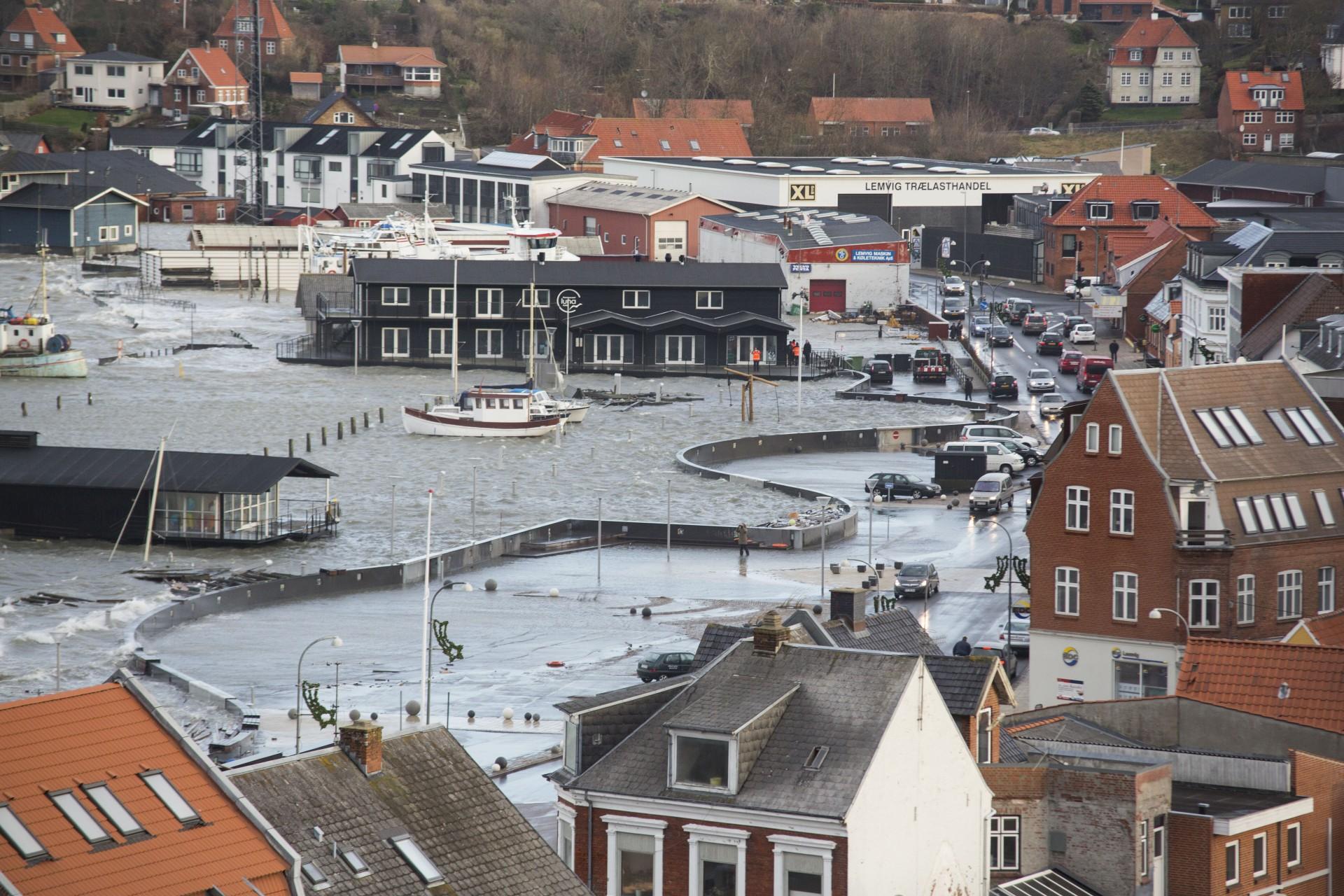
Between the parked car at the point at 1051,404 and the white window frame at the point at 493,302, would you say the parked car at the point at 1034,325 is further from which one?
the white window frame at the point at 493,302

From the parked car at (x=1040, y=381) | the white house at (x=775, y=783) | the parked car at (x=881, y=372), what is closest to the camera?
the white house at (x=775, y=783)

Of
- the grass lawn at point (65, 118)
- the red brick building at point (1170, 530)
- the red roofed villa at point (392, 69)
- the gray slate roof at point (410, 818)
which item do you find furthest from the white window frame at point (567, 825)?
the red roofed villa at point (392, 69)

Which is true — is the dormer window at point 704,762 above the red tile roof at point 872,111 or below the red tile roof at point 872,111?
below

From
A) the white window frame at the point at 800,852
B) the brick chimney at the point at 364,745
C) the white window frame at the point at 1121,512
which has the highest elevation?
the brick chimney at the point at 364,745

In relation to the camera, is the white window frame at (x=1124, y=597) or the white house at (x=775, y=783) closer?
the white house at (x=775, y=783)

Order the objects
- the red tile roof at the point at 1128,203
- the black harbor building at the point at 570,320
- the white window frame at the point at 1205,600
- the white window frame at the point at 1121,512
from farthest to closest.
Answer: the red tile roof at the point at 1128,203, the black harbor building at the point at 570,320, the white window frame at the point at 1121,512, the white window frame at the point at 1205,600

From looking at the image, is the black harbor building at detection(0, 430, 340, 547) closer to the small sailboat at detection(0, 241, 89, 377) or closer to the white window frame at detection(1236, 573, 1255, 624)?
the white window frame at detection(1236, 573, 1255, 624)

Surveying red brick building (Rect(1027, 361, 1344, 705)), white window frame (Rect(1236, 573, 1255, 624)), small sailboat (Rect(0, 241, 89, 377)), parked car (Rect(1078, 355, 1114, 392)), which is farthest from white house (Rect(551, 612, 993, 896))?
small sailboat (Rect(0, 241, 89, 377))
